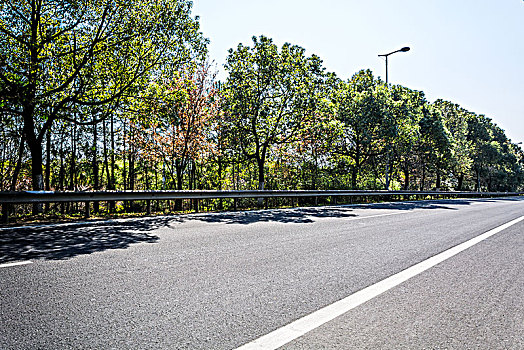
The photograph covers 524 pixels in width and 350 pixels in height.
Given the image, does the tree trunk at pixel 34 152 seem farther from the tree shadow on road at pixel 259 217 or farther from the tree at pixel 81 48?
the tree shadow on road at pixel 259 217

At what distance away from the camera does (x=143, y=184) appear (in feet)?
103

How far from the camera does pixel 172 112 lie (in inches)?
808

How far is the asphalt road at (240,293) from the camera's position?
2.62 m

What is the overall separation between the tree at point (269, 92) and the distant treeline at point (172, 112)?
68mm

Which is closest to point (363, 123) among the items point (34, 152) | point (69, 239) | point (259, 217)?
point (259, 217)

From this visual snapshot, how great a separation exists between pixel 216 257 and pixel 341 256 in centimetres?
188

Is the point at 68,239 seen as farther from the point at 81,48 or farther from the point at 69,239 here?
the point at 81,48

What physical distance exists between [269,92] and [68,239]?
18211 mm

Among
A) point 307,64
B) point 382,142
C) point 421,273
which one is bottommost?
point 421,273

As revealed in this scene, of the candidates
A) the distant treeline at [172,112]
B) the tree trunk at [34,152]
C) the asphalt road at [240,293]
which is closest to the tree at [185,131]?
the distant treeline at [172,112]

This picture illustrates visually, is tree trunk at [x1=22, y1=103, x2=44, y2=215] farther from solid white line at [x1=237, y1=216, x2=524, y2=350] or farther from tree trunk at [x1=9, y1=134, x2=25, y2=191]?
solid white line at [x1=237, y1=216, x2=524, y2=350]

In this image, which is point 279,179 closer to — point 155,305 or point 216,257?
point 216,257

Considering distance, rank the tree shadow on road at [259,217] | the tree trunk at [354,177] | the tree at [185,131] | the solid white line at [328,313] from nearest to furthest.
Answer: the solid white line at [328,313]
the tree shadow on road at [259,217]
the tree at [185,131]
the tree trunk at [354,177]

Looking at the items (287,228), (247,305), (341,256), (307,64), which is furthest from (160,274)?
(307,64)
